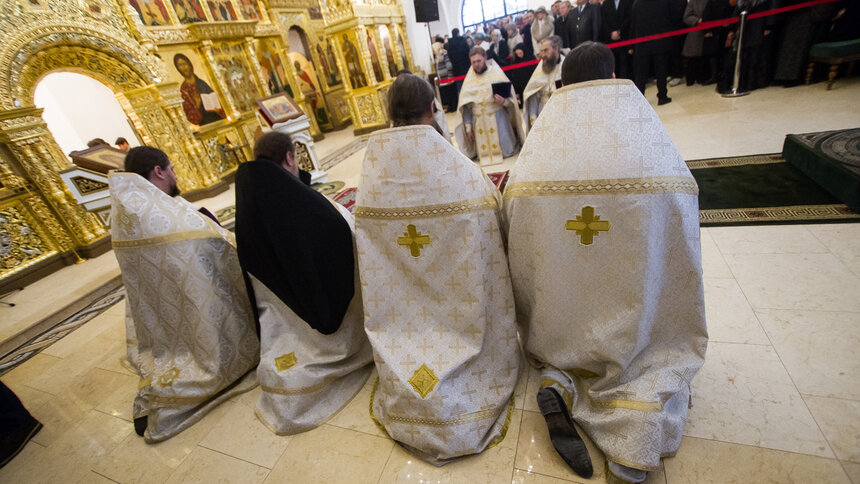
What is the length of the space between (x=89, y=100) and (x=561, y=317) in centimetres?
1255

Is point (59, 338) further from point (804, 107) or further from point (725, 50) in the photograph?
point (725, 50)

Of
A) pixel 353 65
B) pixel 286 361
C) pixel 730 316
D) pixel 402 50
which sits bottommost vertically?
pixel 730 316

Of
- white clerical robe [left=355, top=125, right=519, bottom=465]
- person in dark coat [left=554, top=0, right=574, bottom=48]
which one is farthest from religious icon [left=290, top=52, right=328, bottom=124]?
white clerical robe [left=355, top=125, right=519, bottom=465]

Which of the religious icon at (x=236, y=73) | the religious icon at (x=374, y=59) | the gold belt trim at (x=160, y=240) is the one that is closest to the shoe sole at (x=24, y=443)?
the gold belt trim at (x=160, y=240)

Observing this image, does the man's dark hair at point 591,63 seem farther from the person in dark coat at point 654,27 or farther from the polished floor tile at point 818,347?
the person in dark coat at point 654,27

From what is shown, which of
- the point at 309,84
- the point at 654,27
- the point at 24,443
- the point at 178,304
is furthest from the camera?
the point at 309,84

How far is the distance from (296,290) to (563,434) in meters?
1.44

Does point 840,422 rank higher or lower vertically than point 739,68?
lower

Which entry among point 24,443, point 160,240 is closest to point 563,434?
point 160,240

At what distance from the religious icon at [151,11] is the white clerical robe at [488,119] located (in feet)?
21.8

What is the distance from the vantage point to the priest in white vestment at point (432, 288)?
5.42 ft

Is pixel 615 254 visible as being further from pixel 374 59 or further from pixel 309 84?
pixel 309 84

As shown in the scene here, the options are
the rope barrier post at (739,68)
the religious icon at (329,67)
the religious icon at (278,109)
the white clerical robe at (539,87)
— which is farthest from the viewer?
the religious icon at (329,67)

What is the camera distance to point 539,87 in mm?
5043
